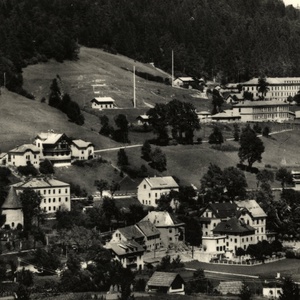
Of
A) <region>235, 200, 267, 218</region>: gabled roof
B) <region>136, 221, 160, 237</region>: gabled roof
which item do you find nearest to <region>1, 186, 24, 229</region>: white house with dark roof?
<region>136, 221, 160, 237</region>: gabled roof

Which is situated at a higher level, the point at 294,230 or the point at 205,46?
the point at 205,46

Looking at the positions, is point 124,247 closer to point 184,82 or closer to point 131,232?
point 131,232

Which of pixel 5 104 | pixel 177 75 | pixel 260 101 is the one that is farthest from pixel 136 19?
pixel 5 104

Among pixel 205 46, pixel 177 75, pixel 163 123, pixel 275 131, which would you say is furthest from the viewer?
pixel 205 46

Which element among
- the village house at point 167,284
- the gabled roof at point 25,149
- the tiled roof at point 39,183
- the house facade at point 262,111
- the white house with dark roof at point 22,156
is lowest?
the village house at point 167,284

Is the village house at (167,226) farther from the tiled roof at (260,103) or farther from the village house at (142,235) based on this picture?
the tiled roof at (260,103)

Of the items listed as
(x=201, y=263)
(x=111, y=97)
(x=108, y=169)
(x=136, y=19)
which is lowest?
(x=201, y=263)

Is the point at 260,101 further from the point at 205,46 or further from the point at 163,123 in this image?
the point at 205,46

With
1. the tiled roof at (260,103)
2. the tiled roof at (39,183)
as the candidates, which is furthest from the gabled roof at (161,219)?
the tiled roof at (260,103)
